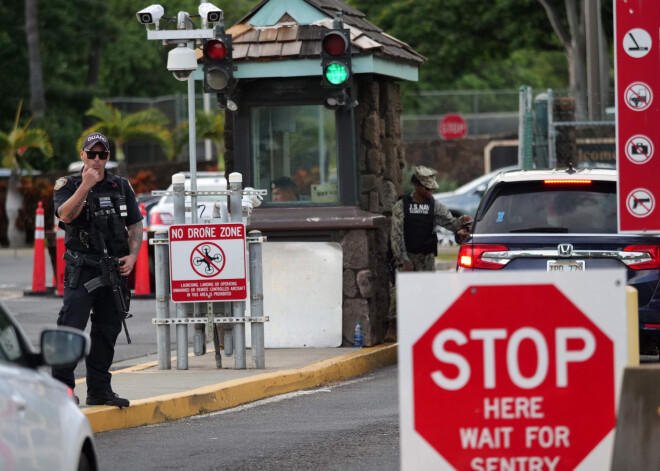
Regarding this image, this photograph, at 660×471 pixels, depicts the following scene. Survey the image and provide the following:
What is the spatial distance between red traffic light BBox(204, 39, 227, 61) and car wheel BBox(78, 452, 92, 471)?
292 inches

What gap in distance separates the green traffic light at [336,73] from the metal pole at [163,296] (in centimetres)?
220

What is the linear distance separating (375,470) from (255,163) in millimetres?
6445

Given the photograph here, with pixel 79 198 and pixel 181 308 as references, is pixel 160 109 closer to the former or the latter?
pixel 181 308

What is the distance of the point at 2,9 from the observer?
45094mm

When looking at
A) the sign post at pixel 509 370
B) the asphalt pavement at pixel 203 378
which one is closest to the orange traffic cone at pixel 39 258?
the asphalt pavement at pixel 203 378

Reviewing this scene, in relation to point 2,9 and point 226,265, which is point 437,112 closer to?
point 2,9

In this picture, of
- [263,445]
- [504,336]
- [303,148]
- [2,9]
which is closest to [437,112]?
[2,9]

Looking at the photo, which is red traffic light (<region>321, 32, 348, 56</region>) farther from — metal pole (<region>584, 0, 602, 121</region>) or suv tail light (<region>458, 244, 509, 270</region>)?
metal pole (<region>584, 0, 602, 121</region>)

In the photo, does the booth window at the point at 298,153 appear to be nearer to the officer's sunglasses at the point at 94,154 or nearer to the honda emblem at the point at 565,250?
the honda emblem at the point at 565,250

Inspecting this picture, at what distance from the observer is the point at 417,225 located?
13.2m

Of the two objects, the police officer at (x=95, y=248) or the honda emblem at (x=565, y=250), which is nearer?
the police officer at (x=95, y=248)

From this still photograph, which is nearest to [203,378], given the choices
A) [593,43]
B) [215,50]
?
[215,50]

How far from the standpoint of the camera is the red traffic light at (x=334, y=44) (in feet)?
40.7

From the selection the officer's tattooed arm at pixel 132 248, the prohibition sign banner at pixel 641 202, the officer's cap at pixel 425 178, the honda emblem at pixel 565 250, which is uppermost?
the officer's cap at pixel 425 178
